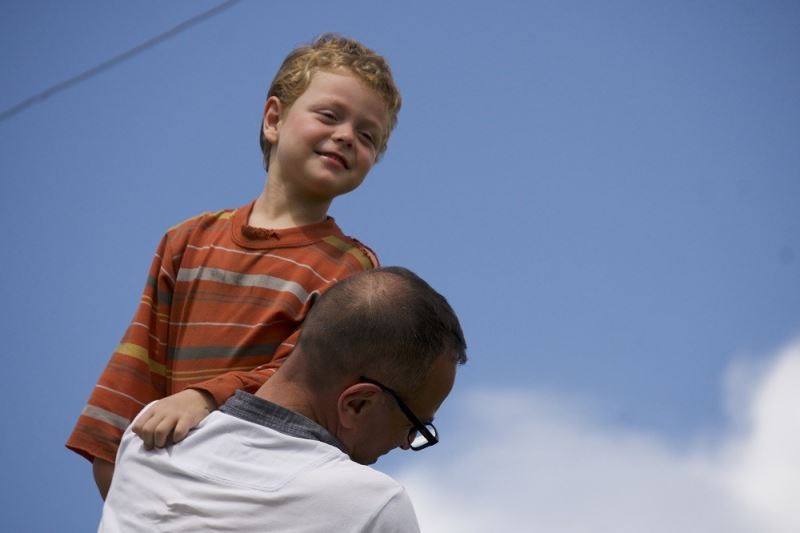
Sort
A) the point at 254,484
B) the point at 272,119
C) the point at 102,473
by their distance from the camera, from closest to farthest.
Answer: the point at 254,484 → the point at 102,473 → the point at 272,119

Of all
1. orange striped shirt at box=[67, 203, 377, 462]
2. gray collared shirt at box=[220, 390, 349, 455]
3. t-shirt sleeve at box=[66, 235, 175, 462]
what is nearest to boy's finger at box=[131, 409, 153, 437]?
gray collared shirt at box=[220, 390, 349, 455]

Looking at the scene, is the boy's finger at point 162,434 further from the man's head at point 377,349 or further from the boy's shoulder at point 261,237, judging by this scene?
the boy's shoulder at point 261,237

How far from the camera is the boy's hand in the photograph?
1243mm

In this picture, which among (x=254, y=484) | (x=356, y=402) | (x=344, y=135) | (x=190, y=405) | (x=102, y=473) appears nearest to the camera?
(x=254, y=484)

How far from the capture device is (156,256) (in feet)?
5.81

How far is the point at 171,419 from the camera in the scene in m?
1.28

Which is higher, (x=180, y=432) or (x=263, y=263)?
(x=263, y=263)

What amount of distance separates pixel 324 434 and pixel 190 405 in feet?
0.78

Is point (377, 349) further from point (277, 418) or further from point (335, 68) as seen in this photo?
point (335, 68)

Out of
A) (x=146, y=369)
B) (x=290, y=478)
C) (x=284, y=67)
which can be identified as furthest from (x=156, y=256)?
(x=290, y=478)

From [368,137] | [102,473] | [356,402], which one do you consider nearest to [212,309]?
[102,473]

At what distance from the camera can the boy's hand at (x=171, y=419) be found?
1243mm

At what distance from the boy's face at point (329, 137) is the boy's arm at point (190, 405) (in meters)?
0.26

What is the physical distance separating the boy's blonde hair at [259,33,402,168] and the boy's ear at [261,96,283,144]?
0.03 ft
